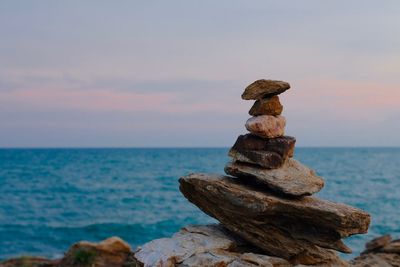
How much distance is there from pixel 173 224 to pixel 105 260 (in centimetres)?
2502

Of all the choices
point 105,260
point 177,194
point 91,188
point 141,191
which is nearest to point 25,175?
point 91,188

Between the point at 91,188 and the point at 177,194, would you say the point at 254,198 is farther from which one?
the point at 91,188

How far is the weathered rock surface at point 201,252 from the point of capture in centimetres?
1440

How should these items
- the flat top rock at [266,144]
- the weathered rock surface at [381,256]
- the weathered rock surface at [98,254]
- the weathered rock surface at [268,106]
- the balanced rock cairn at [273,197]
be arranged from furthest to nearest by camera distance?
the weathered rock surface at [98,254] < the weathered rock surface at [381,256] < the weathered rock surface at [268,106] < the flat top rock at [266,144] < the balanced rock cairn at [273,197]

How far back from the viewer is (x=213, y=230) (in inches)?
626

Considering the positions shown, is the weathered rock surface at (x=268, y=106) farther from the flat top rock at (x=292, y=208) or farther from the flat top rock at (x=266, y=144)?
the flat top rock at (x=292, y=208)

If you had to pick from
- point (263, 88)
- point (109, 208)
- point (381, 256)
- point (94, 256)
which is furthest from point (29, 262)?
point (109, 208)

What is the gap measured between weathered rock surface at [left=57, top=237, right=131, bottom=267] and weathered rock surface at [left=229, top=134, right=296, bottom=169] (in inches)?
497

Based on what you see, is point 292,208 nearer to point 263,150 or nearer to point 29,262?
point 263,150

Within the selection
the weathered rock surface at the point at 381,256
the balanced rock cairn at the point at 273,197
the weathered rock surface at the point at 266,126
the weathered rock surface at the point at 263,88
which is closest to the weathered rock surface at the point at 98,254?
the weathered rock surface at the point at 381,256

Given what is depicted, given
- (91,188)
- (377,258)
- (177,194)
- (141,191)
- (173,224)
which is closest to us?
(377,258)

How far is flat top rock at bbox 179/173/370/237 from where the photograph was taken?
46.9 ft

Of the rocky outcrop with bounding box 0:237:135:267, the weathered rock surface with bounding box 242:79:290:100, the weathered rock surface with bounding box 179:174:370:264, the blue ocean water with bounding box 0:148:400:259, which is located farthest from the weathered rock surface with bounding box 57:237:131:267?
the weathered rock surface with bounding box 242:79:290:100

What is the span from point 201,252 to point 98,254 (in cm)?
1298
